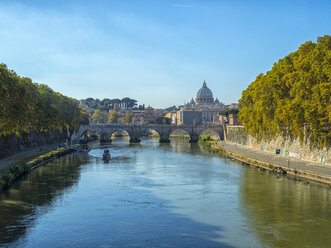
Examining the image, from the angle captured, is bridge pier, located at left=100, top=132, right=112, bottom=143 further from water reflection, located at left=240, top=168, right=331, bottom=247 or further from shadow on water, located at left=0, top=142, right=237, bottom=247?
water reflection, located at left=240, top=168, right=331, bottom=247

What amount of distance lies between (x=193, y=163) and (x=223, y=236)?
96.3 ft

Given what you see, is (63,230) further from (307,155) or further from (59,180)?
(307,155)

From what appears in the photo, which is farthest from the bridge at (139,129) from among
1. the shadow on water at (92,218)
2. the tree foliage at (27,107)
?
the shadow on water at (92,218)

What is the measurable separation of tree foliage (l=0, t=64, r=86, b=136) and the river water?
618 cm

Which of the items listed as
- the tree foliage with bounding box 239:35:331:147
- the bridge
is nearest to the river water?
the tree foliage with bounding box 239:35:331:147

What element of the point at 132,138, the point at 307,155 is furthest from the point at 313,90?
the point at 132,138

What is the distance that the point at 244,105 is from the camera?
6638cm

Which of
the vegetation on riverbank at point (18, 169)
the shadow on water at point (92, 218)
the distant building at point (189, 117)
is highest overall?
the distant building at point (189, 117)

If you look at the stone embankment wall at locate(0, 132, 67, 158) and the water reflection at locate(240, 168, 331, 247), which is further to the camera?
the stone embankment wall at locate(0, 132, 67, 158)

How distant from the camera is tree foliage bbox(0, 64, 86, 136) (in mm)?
37344

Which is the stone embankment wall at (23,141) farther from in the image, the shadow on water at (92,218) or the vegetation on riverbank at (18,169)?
the shadow on water at (92,218)

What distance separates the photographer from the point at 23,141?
5609 cm

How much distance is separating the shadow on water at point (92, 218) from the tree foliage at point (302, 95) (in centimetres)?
1627

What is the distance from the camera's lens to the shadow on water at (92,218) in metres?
19.2
